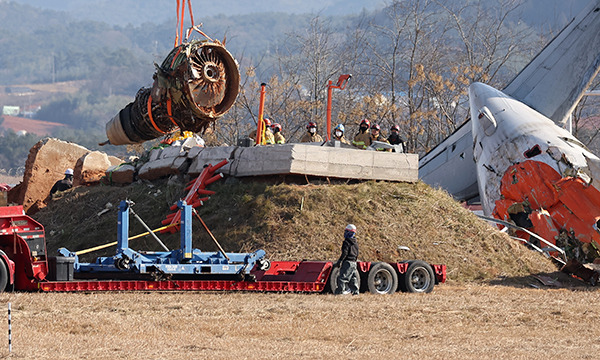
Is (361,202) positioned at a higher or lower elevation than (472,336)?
higher

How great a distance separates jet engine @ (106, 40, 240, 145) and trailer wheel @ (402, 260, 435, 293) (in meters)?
4.68

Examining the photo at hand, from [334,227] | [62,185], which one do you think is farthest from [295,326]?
[62,185]

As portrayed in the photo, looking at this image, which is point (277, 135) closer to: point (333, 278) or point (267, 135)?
point (267, 135)

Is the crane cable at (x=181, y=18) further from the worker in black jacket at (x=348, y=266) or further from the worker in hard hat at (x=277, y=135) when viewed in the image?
the worker in hard hat at (x=277, y=135)

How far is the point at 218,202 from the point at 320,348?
10.5 meters

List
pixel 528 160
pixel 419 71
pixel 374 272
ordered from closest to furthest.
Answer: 1. pixel 374 272
2. pixel 528 160
3. pixel 419 71

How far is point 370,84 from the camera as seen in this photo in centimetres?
6388

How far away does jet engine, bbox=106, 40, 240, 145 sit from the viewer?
682 inches

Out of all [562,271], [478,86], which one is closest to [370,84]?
[478,86]

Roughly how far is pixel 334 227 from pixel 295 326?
24.4ft

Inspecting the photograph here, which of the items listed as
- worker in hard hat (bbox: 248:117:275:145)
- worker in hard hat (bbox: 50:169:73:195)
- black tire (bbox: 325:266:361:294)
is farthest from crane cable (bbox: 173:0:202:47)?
worker in hard hat (bbox: 50:169:73:195)

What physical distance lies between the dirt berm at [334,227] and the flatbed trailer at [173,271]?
2.25 metres

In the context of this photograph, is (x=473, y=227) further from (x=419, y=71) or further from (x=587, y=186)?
(x=419, y=71)

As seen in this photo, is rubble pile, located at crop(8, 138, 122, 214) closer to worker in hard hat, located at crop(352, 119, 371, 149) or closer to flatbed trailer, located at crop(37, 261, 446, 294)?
worker in hard hat, located at crop(352, 119, 371, 149)
